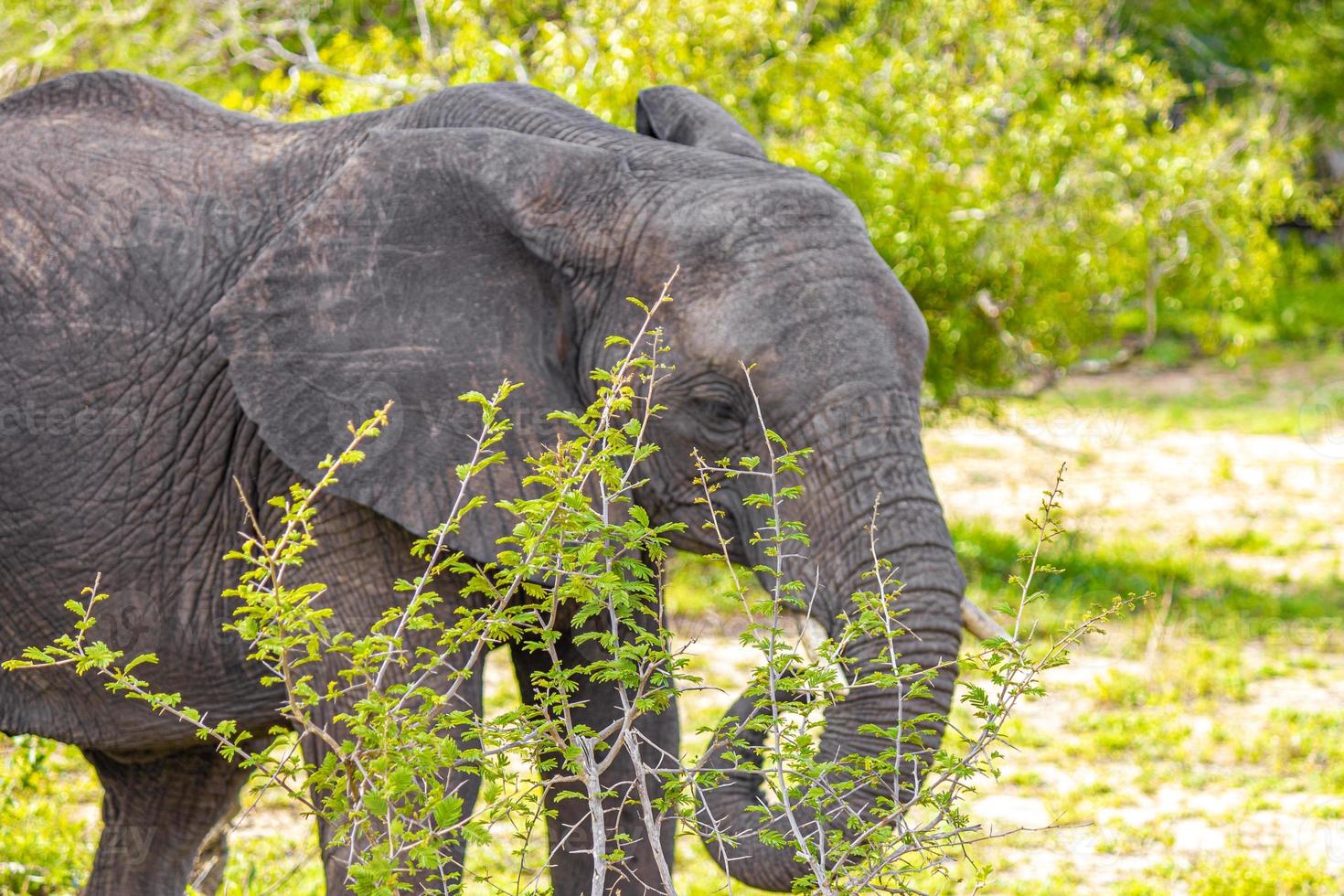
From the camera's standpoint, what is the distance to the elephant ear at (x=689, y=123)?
3.72 meters

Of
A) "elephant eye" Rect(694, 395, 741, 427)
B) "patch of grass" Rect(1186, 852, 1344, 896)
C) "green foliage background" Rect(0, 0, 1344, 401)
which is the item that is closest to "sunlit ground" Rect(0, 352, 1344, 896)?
"patch of grass" Rect(1186, 852, 1344, 896)

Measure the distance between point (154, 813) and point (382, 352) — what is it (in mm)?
1413

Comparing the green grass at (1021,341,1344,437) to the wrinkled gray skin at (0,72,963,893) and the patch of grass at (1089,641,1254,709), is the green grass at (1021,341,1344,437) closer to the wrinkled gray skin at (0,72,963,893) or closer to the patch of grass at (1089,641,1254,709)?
the patch of grass at (1089,641,1254,709)

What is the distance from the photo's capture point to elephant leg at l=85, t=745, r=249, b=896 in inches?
160

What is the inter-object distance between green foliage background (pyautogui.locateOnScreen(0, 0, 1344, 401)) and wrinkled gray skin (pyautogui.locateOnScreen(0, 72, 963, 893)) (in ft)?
11.5

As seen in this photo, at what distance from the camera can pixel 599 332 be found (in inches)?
133

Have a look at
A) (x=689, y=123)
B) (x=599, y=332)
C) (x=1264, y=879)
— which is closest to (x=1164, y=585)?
(x=1264, y=879)

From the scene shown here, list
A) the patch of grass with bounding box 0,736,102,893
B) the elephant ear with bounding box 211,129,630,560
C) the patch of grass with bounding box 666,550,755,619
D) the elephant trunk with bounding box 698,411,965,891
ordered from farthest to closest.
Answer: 1. the patch of grass with bounding box 666,550,755,619
2. the patch of grass with bounding box 0,736,102,893
3. the elephant ear with bounding box 211,129,630,560
4. the elephant trunk with bounding box 698,411,965,891

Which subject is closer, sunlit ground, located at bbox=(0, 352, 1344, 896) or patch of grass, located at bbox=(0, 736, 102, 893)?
patch of grass, located at bbox=(0, 736, 102, 893)

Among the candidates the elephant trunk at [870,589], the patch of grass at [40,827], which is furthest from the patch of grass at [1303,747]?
the patch of grass at [40,827]

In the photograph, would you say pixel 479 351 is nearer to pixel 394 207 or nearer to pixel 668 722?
pixel 394 207

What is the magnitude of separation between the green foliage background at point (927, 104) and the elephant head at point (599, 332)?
3.56 metres

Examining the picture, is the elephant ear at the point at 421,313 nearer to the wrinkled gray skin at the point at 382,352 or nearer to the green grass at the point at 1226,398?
the wrinkled gray skin at the point at 382,352

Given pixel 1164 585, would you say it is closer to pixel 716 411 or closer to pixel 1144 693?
pixel 1144 693
